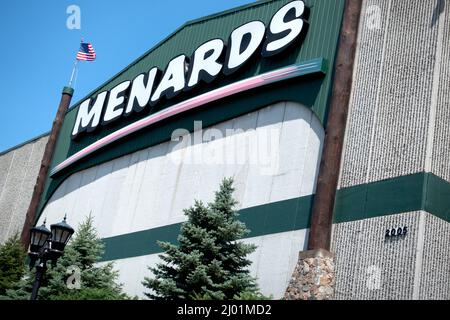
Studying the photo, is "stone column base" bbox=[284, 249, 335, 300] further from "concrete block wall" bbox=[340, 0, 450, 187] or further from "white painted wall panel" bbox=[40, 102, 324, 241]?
"white painted wall panel" bbox=[40, 102, 324, 241]

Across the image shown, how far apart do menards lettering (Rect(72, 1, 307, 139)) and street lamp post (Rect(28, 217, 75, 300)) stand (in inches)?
411

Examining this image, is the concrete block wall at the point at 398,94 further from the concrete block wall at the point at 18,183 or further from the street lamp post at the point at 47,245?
the concrete block wall at the point at 18,183

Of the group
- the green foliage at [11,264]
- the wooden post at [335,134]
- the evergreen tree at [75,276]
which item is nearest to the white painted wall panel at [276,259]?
the wooden post at [335,134]

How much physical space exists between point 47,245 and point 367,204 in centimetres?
808

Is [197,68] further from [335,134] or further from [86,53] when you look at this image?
[86,53]

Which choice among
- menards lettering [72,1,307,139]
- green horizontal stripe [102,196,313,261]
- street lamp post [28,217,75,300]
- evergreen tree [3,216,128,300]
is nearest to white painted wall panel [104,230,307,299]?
green horizontal stripe [102,196,313,261]

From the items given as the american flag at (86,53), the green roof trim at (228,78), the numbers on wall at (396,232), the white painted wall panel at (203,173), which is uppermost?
the american flag at (86,53)

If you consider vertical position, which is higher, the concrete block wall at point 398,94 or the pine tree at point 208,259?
the concrete block wall at point 398,94

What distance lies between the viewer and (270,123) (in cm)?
2098

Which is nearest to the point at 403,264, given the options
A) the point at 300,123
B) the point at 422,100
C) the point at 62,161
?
the point at 422,100

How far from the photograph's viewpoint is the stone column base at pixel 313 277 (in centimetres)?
1602

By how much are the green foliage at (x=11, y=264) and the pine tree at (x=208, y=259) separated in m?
10.7

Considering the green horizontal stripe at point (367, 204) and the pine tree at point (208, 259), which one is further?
the pine tree at point (208, 259)

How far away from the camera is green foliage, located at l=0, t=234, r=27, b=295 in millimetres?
25219
